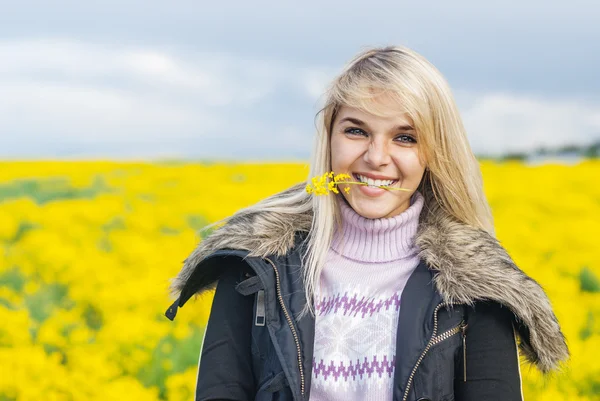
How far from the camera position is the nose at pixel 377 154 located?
259 cm

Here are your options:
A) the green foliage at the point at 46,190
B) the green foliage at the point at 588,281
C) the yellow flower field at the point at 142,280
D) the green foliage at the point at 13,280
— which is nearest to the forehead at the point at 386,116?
the yellow flower field at the point at 142,280

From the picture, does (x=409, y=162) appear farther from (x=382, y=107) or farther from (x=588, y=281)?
(x=588, y=281)

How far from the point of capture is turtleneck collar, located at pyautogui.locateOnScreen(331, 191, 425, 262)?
271 cm

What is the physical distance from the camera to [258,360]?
2.65 meters

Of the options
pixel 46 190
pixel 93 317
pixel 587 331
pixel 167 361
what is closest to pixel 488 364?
pixel 167 361

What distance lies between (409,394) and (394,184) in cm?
64

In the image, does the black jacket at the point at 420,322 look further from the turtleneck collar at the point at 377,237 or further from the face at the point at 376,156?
the face at the point at 376,156

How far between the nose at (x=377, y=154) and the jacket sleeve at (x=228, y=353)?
1.87ft

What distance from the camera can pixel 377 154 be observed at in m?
2.59

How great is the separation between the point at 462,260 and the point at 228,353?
775 millimetres

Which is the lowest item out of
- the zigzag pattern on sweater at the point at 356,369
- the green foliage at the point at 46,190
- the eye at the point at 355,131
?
the zigzag pattern on sweater at the point at 356,369

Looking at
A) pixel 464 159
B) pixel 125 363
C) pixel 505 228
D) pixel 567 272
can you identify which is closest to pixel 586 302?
pixel 567 272

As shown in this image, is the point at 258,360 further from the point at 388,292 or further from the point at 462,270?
the point at 462,270

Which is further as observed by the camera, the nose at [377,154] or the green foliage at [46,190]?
the green foliage at [46,190]
